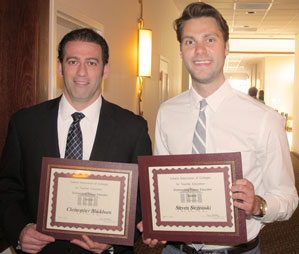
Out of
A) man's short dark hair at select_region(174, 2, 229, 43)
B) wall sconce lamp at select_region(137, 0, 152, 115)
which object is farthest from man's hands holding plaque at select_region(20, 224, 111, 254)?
wall sconce lamp at select_region(137, 0, 152, 115)

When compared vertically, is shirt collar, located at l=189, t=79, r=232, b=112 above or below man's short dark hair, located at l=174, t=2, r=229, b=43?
below

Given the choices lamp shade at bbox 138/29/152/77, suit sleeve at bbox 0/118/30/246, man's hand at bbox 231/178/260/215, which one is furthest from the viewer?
lamp shade at bbox 138/29/152/77

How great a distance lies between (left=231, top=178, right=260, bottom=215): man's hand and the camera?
4.34 feet

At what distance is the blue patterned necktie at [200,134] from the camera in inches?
62.5

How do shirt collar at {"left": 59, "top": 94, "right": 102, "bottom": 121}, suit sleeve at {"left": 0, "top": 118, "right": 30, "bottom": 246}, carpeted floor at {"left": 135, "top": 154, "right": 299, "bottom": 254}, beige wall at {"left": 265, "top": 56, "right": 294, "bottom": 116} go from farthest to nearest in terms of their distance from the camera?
beige wall at {"left": 265, "top": 56, "right": 294, "bottom": 116} → carpeted floor at {"left": 135, "top": 154, "right": 299, "bottom": 254} → shirt collar at {"left": 59, "top": 94, "right": 102, "bottom": 121} → suit sleeve at {"left": 0, "top": 118, "right": 30, "bottom": 246}

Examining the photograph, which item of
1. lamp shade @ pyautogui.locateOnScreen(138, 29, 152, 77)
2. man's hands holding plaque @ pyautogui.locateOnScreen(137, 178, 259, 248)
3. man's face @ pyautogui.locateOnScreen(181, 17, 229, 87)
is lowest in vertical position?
man's hands holding plaque @ pyautogui.locateOnScreen(137, 178, 259, 248)

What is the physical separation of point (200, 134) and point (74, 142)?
575mm

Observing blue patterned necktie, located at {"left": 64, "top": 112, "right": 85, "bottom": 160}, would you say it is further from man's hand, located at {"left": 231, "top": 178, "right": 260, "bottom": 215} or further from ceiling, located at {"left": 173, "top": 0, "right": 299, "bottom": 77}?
ceiling, located at {"left": 173, "top": 0, "right": 299, "bottom": 77}

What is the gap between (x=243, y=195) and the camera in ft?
4.34

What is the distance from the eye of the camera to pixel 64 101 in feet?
5.37

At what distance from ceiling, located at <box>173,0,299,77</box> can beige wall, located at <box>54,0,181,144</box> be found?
5.17 feet

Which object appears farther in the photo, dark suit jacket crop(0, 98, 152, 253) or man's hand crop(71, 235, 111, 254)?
dark suit jacket crop(0, 98, 152, 253)

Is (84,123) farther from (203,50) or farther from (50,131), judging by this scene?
(203,50)

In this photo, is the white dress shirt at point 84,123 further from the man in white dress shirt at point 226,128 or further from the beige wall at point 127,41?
the beige wall at point 127,41
